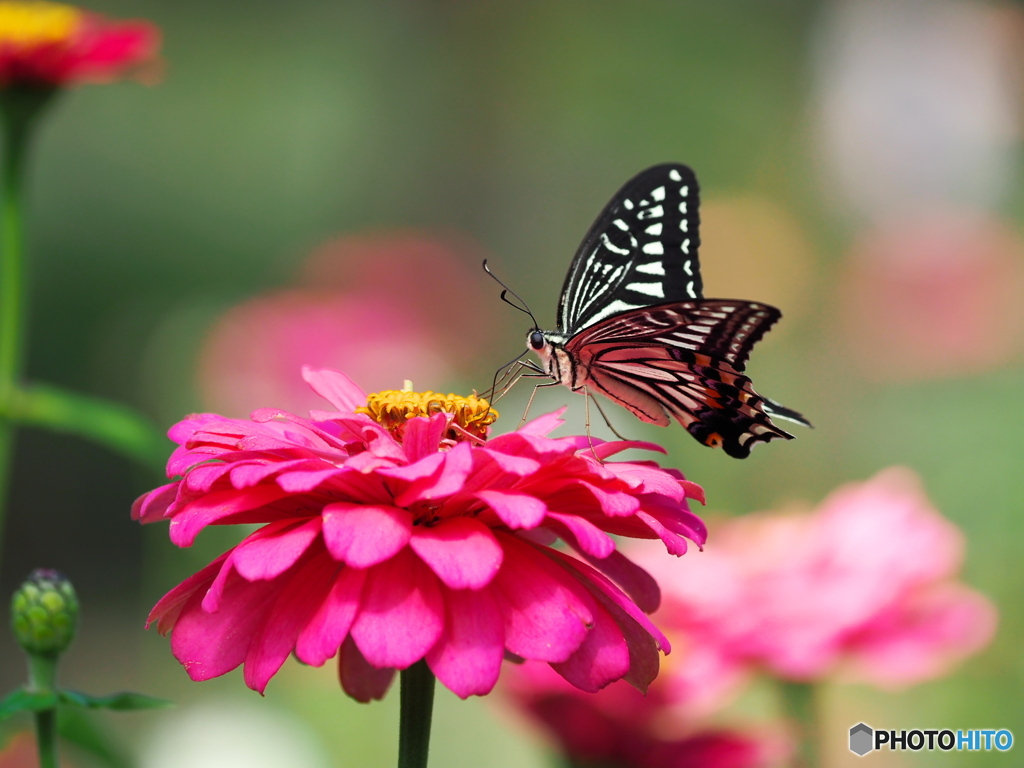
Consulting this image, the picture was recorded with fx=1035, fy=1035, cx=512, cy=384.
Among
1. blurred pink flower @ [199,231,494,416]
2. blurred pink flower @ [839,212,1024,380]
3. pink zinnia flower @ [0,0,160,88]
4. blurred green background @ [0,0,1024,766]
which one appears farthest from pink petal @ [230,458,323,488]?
blurred pink flower @ [839,212,1024,380]

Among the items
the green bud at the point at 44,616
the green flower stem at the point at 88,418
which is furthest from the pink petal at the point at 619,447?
the green flower stem at the point at 88,418

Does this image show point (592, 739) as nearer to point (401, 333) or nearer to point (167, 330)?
point (401, 333)

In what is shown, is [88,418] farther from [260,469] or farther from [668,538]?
[668,538]

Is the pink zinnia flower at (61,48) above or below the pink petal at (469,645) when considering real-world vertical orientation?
above

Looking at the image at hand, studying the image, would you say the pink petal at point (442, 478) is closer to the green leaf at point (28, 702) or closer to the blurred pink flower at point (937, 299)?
the green leaf at point (28, 702)

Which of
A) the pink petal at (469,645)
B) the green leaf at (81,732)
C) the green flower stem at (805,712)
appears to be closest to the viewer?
the pink petal at (469,645)
